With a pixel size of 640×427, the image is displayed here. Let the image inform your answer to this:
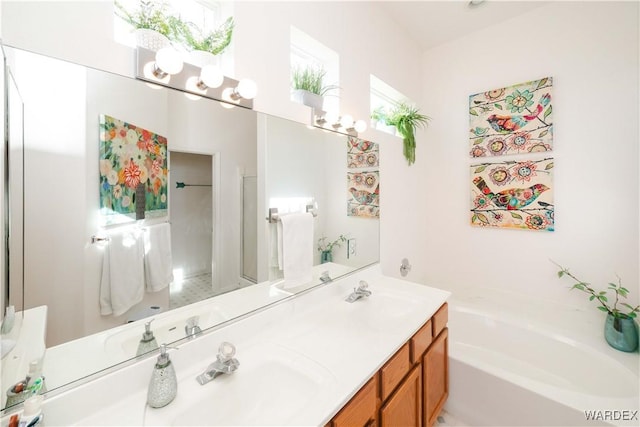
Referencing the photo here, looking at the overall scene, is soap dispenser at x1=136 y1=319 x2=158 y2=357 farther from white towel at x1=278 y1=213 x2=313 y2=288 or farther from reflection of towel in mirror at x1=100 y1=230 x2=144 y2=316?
white towel at x1=278 y1=213 x2=313 y2=288

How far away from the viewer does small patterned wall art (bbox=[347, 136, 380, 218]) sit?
5.88 ft

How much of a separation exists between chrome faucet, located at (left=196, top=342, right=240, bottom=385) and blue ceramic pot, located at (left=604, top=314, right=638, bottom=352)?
2.39 metres

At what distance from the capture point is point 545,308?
212cm

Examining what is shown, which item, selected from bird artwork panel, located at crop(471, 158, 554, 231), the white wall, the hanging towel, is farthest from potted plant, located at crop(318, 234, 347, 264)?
bird artwork panel, located at crop(471, 158, 554, 231)

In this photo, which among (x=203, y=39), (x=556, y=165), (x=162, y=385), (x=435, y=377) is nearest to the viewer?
(x=162, y=385)

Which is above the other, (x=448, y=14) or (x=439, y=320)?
(x=448, y=14)

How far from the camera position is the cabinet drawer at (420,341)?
4.08 feet

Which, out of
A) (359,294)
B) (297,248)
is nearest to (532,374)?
(359,294)

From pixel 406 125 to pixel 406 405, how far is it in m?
2.00

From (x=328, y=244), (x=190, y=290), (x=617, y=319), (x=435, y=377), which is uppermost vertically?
(x=328, y=244)

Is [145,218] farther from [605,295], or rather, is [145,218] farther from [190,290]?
[605,295]

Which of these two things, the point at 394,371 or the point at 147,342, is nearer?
the point at 147,342

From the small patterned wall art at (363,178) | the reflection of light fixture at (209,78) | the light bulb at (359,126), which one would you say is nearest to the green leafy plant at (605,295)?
the small patterned wall art at (363,178)

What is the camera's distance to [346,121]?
1642mm
